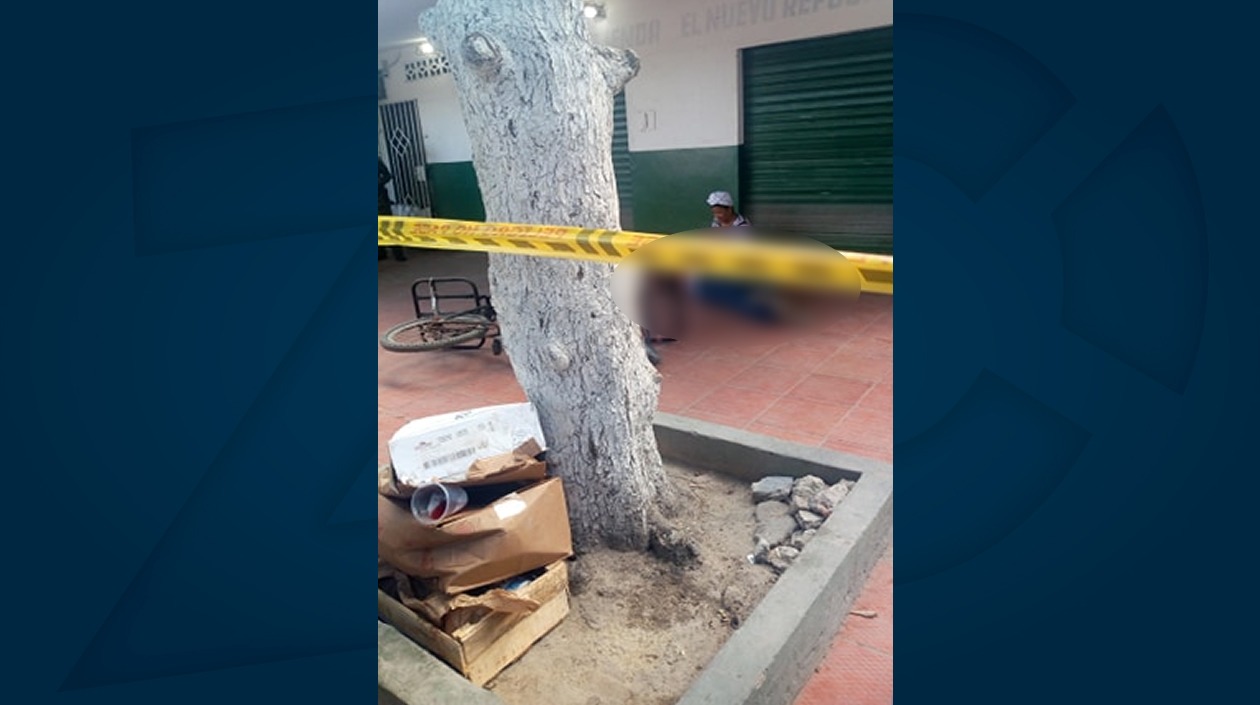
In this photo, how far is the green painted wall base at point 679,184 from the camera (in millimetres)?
7902

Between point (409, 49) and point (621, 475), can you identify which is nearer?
point (621, 475)

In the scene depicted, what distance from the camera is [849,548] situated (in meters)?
2.52

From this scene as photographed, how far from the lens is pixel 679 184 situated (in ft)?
27.3

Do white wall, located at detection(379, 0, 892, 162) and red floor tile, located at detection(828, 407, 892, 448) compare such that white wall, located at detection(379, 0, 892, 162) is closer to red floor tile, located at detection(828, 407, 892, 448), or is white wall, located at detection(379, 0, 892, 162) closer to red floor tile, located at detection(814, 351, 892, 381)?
red floor tile, located at detection(814, 351, 892, 381)

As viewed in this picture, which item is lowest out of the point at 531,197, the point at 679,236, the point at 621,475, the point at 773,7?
the point at 621,475

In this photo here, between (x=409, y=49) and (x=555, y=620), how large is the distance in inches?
447

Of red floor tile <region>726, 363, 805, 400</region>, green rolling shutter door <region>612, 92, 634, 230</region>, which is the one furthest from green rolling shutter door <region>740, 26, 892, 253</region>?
red floor tile <region>726, 363, 805, 400</region>

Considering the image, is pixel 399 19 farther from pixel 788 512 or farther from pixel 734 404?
pixel 788 512

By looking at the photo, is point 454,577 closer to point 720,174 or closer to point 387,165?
point 720,174

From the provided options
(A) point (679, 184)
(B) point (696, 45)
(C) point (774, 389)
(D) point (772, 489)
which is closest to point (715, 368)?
(C) point (774, 389)

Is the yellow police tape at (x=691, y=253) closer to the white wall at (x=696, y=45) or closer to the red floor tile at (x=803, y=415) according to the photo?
the red floor tile at (x=803, y=415)

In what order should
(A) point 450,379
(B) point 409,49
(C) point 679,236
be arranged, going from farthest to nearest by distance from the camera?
(B) point 409,49
(A) point 450,379
(C) point 679,236

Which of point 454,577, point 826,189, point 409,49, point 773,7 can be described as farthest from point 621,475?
point 409,49

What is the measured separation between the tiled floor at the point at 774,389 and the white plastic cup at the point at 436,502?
1.25 m
